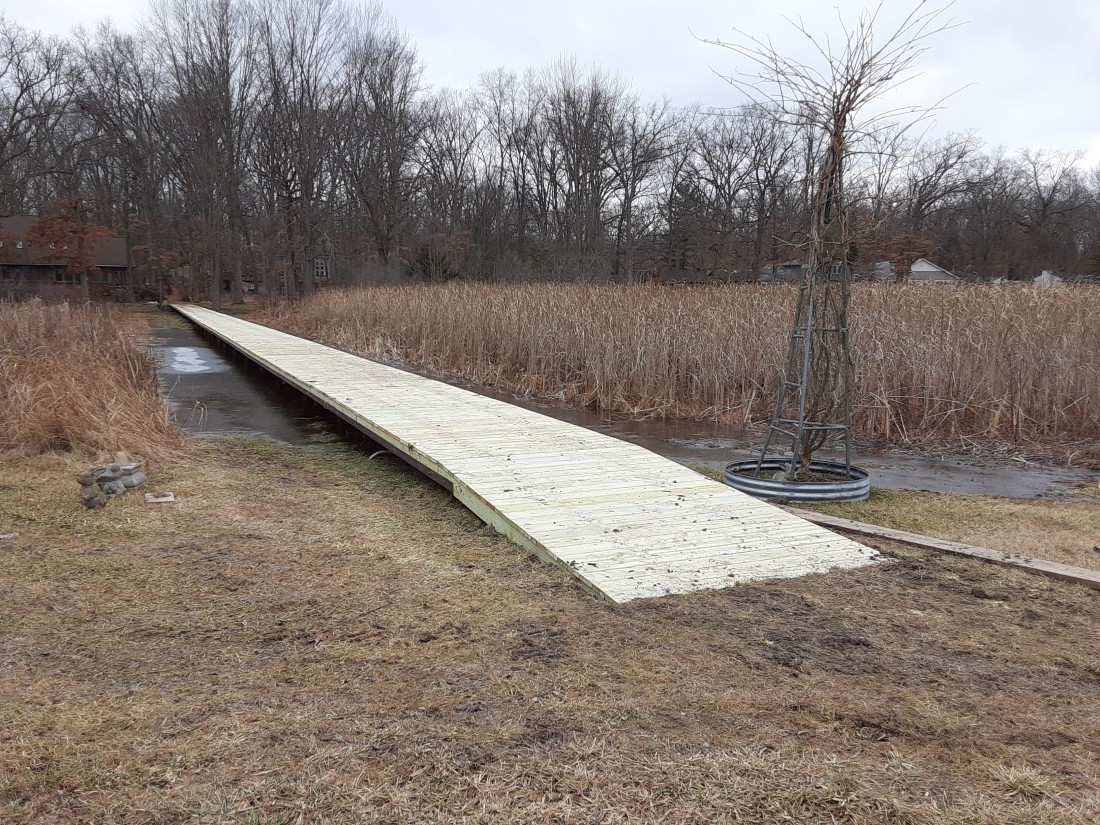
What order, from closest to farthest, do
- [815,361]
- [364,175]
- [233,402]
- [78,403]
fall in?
[815,361] < [78,403] < [233,402] < [364,175]

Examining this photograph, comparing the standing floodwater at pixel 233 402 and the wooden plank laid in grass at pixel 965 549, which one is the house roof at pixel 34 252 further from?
the wooden plank laid in grass at pixel 965 549

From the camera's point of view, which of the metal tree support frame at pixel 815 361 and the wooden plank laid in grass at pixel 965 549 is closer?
the wooden plank laid in grass at pixel 965 549

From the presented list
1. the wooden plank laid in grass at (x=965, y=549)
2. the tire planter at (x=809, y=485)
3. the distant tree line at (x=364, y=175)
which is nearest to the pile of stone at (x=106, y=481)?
the tire planter at (x=809, y=485)

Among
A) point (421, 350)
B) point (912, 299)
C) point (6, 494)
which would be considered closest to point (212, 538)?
point (6, 494)

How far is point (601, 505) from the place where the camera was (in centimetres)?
400

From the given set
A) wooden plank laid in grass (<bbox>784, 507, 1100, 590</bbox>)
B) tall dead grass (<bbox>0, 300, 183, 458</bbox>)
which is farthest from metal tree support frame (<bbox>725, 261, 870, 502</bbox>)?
tall dead grass (<bbox>0, 300, 183, 458</bbox>)

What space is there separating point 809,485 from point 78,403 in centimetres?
482

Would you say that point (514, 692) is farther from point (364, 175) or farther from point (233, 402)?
point (364, 175)

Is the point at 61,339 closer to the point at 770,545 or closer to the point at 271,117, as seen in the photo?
the point at 770,545

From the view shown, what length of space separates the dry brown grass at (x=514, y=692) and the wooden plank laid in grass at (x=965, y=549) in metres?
0.09

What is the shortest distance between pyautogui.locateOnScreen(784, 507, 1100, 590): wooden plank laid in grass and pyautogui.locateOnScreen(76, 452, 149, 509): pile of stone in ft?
11.6

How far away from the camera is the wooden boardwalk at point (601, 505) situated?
3213 millimetres

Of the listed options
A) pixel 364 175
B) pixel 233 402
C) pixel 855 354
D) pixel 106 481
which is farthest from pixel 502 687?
pixel 364 175

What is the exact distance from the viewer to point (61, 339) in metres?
8.23
